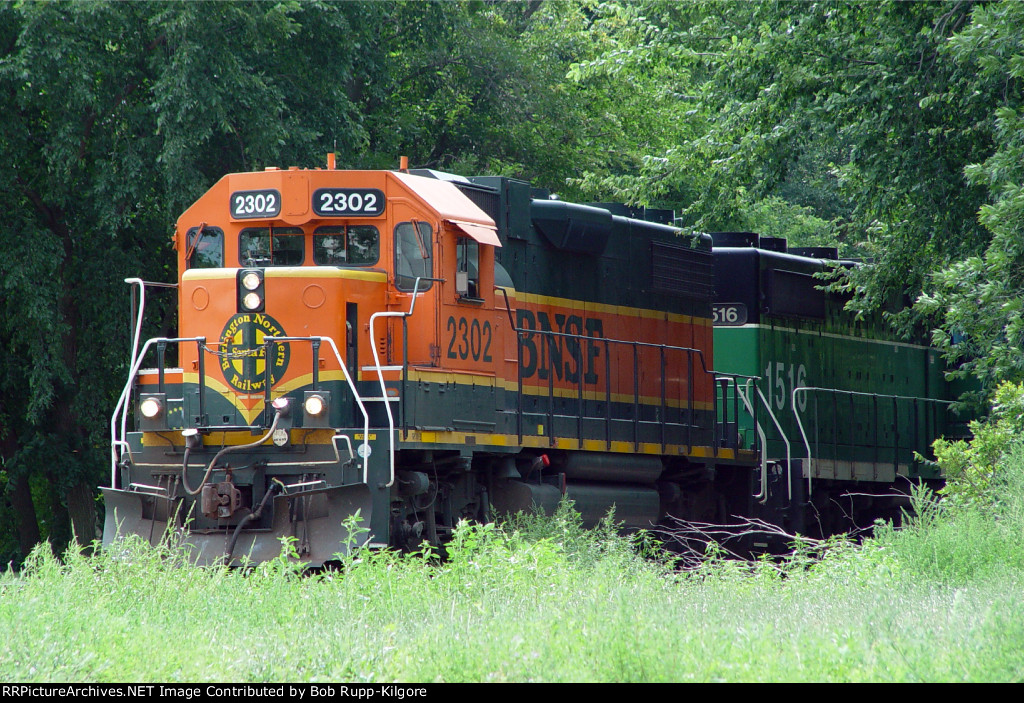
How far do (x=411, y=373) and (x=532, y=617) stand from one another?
3889 mm

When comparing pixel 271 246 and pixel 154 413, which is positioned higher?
pixel 271 246

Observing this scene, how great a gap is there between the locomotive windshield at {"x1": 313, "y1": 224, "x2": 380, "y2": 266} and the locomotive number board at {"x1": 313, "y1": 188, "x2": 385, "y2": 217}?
0.14 m

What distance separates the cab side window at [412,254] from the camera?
1099 cm

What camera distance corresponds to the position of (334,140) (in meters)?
17.4

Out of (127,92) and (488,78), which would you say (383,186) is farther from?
(488,78)

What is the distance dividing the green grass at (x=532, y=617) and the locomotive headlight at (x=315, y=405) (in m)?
1.27

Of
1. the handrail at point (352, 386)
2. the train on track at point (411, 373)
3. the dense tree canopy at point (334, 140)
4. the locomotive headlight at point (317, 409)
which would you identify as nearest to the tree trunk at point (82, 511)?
the dense tree canopy at point (334, 140)

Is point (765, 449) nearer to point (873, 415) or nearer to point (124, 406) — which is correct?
point (873, 415)

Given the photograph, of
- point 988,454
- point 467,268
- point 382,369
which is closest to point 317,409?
point 382,369

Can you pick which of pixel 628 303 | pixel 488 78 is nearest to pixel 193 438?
pixel 628 303

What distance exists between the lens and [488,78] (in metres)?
22.6

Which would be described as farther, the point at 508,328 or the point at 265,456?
the point at 508,328

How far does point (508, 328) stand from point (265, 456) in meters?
2.72

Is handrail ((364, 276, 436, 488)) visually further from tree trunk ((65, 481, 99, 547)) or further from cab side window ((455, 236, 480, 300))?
tree trunk ((65, 481, 99, 547))
